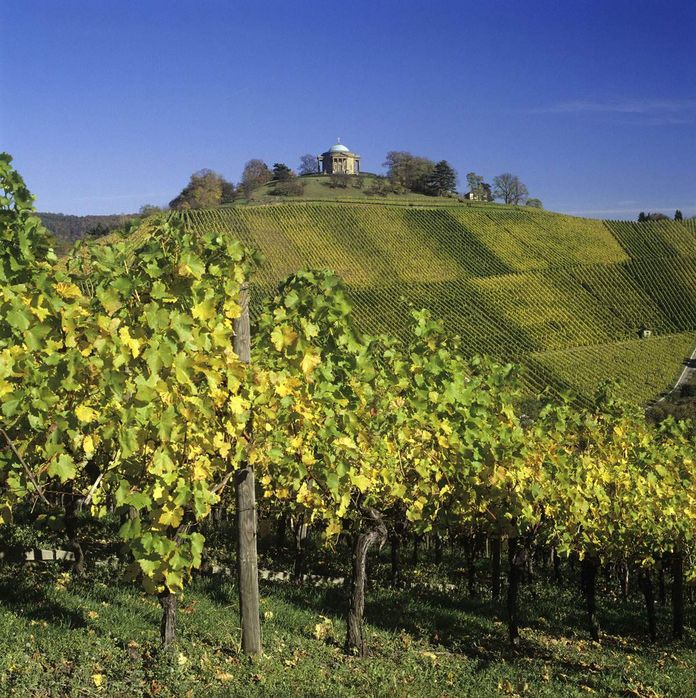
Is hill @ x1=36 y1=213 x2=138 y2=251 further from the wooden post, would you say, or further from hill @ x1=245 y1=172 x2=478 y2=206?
the wooden post

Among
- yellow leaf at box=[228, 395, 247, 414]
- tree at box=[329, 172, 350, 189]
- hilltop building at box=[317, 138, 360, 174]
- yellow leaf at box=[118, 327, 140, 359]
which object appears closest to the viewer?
yellow leaf at box=[118, 327, 140, 359]

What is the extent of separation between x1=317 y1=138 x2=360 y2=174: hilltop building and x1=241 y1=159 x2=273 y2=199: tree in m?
37.8

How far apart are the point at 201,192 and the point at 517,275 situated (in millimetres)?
51419

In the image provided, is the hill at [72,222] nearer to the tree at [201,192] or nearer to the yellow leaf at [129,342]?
the tree at [201,192]

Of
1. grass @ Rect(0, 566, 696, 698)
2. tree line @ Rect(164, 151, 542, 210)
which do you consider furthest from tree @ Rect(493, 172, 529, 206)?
grass @ Rect(0, 566, 696, 698)

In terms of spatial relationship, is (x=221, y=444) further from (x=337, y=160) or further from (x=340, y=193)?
(x=337, y=160)

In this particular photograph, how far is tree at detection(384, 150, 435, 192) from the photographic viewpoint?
4884 inches

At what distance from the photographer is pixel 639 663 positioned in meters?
12.9

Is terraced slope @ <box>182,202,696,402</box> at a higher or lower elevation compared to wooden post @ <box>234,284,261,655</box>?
higher

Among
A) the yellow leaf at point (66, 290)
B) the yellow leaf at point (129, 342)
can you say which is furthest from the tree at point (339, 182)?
the yellow leaf at point (129, 342)

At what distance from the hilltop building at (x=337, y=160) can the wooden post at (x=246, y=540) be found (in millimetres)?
164621

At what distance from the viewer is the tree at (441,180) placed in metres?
121

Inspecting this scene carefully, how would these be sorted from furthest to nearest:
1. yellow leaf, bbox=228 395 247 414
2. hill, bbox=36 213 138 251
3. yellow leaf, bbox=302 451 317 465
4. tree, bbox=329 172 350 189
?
hill, bbox=36 213 138 251 < tree, bbox=329 172 350 189 < yellow leaf, bbox=302 451 317 465 < yellow leaf, bbox=228 395 247 414

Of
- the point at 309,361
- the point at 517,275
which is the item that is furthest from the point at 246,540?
the point at 517,275
